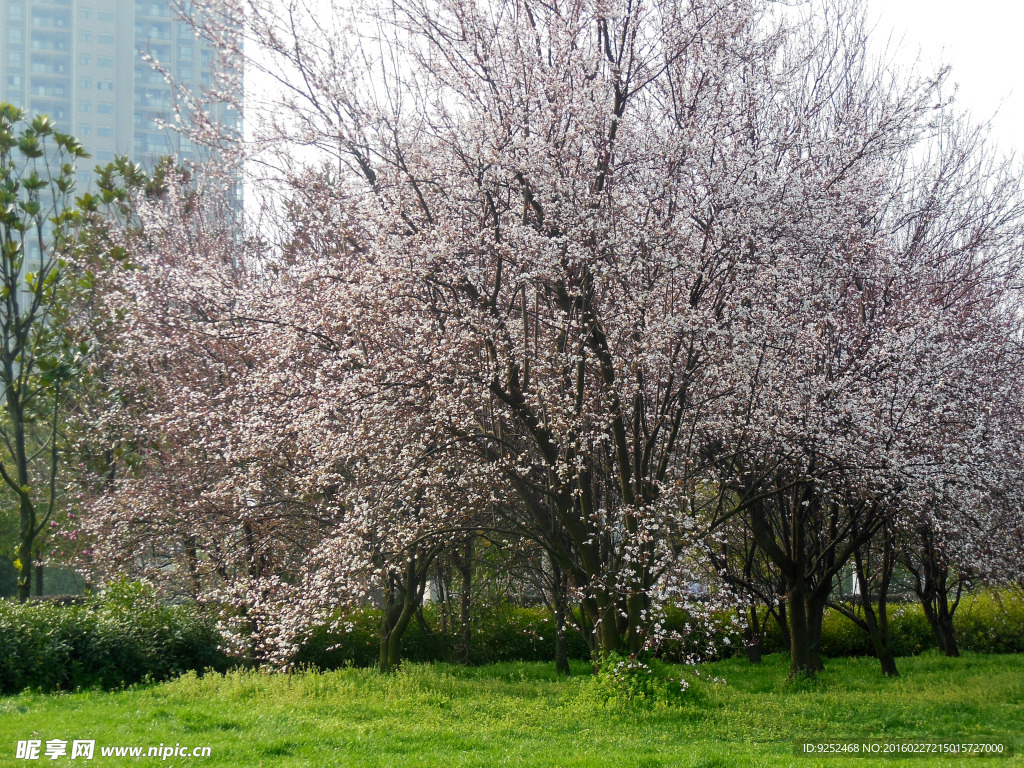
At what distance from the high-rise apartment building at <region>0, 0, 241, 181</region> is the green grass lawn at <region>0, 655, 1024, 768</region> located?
90.9 m

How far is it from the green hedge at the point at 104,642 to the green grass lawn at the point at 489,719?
2.38ft

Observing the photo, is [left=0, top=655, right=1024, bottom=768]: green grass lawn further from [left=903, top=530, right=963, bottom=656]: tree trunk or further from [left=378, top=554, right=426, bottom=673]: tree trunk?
[left=903, top=530, right=963, bottom=656]: tree trunk

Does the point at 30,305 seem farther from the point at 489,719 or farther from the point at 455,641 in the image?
the point at 489,719

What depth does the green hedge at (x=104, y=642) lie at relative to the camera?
414 inches

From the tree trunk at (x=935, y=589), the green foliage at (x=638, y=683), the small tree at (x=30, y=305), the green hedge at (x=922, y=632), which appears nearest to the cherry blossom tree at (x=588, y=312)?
the green foliage at (x=638, y=683)

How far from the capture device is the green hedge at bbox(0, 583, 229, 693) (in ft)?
34.5

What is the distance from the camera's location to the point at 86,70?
301 feet

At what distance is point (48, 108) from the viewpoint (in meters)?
90.8

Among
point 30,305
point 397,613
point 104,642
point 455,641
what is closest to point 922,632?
point 455,641

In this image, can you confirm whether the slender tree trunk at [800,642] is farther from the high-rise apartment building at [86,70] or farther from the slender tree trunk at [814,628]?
the high-rise apartment building at [86,70]

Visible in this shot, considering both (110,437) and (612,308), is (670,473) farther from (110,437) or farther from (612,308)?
(110,437)

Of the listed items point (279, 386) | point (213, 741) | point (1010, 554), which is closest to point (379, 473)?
point (279, 386)

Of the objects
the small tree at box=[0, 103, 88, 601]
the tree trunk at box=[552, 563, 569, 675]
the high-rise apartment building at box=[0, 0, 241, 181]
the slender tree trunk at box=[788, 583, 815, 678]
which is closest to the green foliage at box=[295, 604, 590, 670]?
the tree trunk at box=[552, 563, 569, 675]

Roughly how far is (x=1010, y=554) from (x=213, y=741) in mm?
10286
